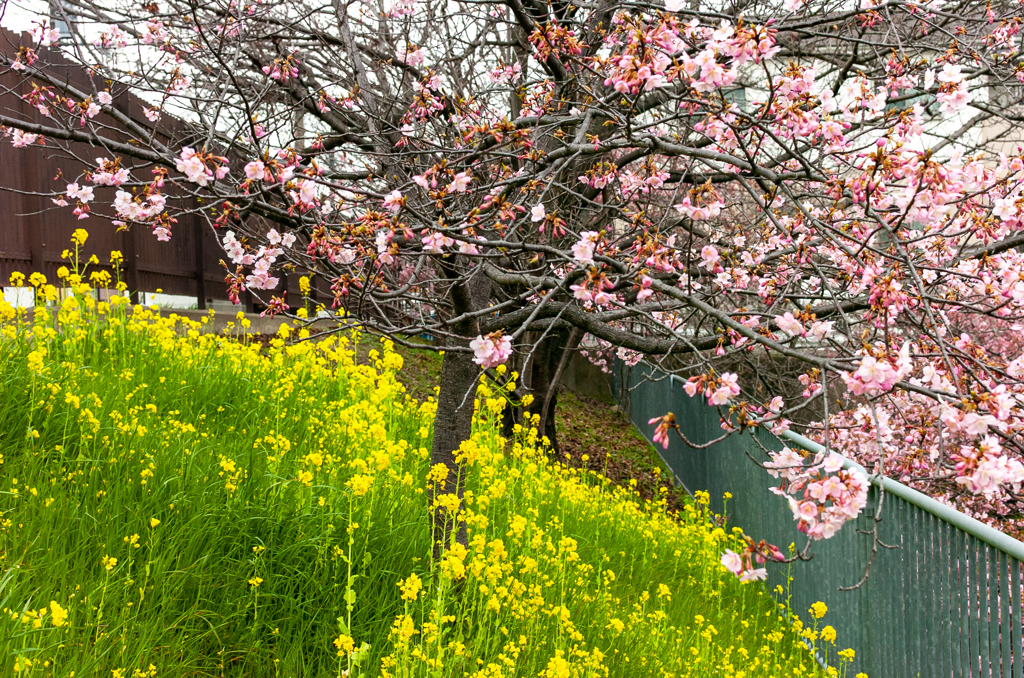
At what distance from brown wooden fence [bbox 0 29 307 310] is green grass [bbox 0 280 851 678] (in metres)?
2.41

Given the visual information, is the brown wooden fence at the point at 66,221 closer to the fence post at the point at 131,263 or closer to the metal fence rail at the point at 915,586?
the fence post at the point at 131,263

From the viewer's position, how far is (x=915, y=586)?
384 cm

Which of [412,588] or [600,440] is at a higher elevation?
[412,588]

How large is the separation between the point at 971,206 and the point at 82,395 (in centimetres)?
479

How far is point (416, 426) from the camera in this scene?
19.6 feet

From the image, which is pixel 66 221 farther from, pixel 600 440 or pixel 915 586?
pixel 915 586

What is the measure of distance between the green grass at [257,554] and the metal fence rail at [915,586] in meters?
0.52

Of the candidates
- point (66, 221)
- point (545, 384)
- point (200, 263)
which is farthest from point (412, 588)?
point (200, 263)

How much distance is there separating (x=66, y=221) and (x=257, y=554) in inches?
257

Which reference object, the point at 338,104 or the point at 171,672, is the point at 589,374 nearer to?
the point at 338,104

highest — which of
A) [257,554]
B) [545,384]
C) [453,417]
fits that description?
[453,417]

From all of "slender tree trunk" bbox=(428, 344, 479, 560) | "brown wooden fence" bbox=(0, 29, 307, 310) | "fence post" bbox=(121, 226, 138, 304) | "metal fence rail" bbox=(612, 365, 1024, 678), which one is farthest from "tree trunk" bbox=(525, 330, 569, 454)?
"slender tree trunk" bbox=(428, 344, 479, 560)

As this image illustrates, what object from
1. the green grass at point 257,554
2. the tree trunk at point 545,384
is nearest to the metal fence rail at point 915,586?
the green grass at point 257,554

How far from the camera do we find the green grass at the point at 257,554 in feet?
8.93
